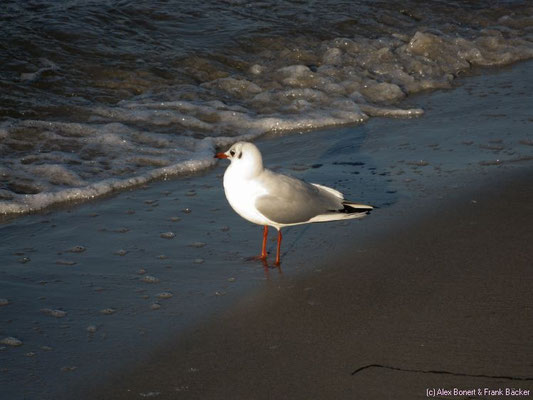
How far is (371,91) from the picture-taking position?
9078mm

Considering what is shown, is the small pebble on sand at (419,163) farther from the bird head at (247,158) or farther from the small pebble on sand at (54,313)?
the small pebble on sand at (54,313)

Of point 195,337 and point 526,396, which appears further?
point 195,337

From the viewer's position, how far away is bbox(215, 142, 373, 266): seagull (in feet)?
15.7

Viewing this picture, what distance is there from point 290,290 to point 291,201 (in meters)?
0.63

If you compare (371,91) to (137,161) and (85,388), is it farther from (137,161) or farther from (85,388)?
(85,388)

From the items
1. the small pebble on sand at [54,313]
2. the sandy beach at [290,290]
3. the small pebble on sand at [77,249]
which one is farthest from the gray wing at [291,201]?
the small pebble on sand at [54,313]

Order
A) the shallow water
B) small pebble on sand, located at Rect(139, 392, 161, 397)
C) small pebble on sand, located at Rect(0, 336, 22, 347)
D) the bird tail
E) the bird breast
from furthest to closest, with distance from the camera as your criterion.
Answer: the shallow water
the bird tail
the bird breast
small pebble on sand, located at Rect(0, 336, 22, 347)
small pebble on sand, located at Rect(139, 392, 161, 397)

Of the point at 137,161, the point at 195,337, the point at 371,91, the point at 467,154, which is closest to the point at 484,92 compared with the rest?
the point at 371,91

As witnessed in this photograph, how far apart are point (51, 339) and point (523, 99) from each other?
18.6 ft

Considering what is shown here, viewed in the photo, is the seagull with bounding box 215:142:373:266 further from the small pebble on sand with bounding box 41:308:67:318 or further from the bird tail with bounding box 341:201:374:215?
the small pebble on sand with bounding box 41:308:67:318

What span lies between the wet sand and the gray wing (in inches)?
13.0

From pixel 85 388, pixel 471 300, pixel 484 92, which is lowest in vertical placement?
pixel 85 388

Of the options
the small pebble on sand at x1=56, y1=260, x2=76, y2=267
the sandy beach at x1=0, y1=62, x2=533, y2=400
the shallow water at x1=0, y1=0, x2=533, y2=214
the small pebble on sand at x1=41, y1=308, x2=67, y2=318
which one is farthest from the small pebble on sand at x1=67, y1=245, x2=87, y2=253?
the shallow water at x1=0, y1=0, x2=533, y2=214

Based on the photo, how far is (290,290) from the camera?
14.6 feet
